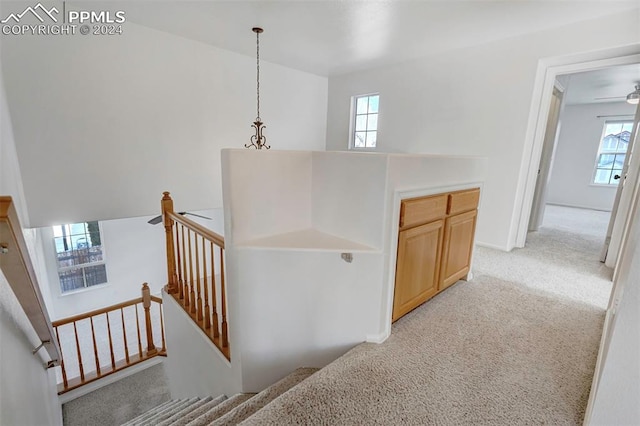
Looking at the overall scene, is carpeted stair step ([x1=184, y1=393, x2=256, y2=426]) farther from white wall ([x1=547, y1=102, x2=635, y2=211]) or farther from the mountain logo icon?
white wall ([x1=547, y1=102, x2=635, y2=211])

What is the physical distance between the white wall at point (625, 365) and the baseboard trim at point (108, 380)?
189 inches

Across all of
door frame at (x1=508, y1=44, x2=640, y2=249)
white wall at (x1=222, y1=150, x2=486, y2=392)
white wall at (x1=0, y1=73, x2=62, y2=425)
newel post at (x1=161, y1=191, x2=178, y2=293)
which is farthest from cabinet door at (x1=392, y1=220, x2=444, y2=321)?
newel post at (x1=161, y1=191, x2=178, y2=293)

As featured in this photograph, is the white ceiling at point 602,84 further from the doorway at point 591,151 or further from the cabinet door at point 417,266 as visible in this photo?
the cabinet door at point 417,266

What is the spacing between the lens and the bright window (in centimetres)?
621

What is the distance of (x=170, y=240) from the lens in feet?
9.36

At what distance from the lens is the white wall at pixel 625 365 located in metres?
0.90

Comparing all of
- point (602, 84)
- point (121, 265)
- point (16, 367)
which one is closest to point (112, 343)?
point (121, 265)

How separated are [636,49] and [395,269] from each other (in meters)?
3.20

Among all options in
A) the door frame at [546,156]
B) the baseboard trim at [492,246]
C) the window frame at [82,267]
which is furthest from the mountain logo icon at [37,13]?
the door frame at [546,156]

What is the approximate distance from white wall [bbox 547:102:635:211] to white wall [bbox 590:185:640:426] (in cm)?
747

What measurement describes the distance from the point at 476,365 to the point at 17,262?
2104 mm

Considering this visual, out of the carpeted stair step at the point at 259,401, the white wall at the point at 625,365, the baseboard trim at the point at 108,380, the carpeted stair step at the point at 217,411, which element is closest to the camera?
the white wall at the point at 625,365

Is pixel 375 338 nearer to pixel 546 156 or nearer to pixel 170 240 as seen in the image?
pixel 170 240

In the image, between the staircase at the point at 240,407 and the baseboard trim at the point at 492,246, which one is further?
the baseboard trim at the point at 492,246
